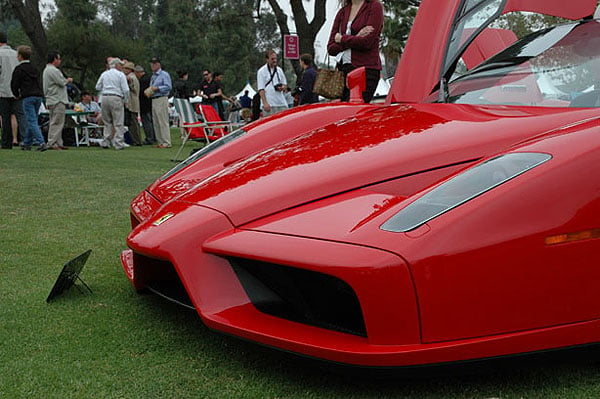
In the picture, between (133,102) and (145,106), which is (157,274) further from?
(145,106)

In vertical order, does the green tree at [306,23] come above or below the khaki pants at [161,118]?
above

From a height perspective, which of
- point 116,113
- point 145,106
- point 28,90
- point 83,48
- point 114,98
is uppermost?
point 83,48

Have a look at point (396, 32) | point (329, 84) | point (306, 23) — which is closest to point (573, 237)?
point (329, 84)

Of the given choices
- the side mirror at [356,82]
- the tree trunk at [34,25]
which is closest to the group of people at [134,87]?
the side mirror at [356,82]

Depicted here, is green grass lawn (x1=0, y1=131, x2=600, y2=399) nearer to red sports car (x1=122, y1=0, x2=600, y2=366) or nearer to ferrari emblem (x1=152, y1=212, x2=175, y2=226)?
red sports car (x1=122, y1=0, x2=600, y2=366)

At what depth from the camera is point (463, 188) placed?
1.75 meters

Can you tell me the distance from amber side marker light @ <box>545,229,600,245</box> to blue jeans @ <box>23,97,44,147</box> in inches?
377

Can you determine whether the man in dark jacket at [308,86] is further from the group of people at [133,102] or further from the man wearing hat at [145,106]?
the man wearing hat at [145,106]

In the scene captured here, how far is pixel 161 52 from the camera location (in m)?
54.0

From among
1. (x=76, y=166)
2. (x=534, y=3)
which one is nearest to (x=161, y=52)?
(x=76, y=166)

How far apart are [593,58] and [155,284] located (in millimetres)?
1755

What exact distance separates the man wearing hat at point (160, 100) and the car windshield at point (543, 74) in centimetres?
989

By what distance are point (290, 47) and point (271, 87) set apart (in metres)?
6.57

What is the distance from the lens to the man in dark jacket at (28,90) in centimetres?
973
